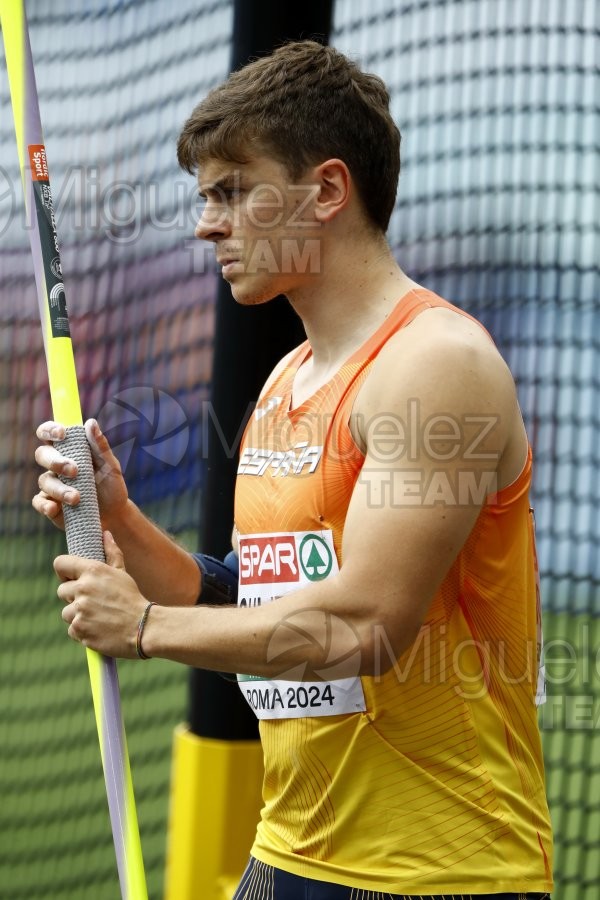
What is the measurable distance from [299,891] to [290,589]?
1.39 ft

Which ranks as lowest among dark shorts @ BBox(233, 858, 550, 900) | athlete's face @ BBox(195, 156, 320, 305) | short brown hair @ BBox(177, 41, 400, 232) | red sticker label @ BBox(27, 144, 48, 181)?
dark shorts @ BBox(233, 858, 550, 900)

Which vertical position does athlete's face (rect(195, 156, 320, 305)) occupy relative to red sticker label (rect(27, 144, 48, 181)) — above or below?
below

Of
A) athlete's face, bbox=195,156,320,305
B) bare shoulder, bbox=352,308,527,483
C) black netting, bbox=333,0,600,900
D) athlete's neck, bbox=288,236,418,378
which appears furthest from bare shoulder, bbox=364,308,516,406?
black netting, bbox=333,0,600,900

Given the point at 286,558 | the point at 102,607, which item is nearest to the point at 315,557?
the point at 286,558

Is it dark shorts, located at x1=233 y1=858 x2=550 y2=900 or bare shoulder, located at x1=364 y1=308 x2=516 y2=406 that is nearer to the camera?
bare shoulder, located at x1=364 y1=308 x2=516 y2=406

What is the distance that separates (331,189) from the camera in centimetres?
190

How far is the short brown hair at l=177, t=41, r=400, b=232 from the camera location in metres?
1.88

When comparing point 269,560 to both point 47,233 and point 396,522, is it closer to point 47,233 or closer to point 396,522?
point 396,522

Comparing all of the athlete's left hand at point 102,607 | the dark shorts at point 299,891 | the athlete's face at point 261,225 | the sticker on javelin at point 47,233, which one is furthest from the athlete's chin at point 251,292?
the dark shorts at point 299,891

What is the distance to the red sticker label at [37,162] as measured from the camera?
1.92m

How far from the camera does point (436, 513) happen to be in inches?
62.4

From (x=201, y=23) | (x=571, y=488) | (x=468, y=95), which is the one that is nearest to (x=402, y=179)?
(x=468, y=95)

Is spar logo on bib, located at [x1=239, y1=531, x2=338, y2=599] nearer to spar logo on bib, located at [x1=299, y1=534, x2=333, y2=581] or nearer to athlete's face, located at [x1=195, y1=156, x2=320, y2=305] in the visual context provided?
spar logo on bib, located at [x1=299, y1=534, x2=333, y2=581]

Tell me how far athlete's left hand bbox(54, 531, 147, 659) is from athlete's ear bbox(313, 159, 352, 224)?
604mm
